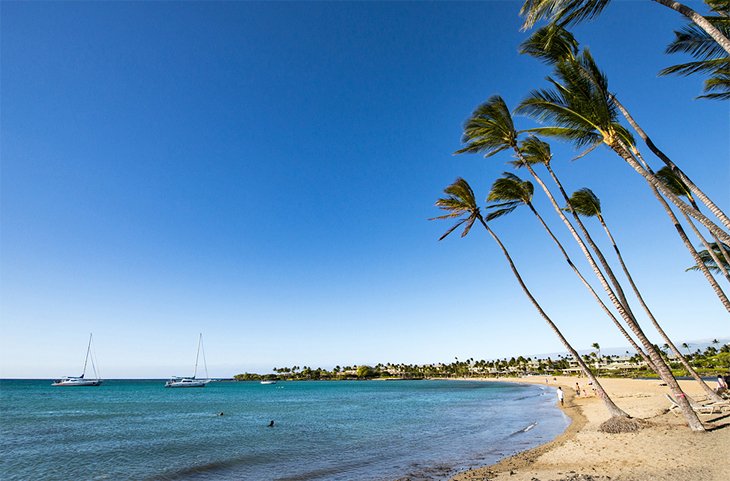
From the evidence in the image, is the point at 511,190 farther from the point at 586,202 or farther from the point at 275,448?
the point at 275,448

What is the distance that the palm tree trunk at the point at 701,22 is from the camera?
23.7 feet

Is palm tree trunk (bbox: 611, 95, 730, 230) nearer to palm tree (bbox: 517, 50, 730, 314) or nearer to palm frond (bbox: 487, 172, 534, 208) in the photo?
palm tree (bbox: 517, 50, 730, 314)

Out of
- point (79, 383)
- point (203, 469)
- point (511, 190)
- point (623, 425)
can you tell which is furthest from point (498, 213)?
point (79, 383)

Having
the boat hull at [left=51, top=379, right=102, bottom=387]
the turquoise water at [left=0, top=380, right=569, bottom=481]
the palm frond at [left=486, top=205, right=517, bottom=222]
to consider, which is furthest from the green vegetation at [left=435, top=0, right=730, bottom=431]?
the boat hull at [left=51, top=379, right=102, bottom=387]

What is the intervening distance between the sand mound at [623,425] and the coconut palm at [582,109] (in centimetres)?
973

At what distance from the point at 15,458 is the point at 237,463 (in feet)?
43.1

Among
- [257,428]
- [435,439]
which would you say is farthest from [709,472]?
[257,428]

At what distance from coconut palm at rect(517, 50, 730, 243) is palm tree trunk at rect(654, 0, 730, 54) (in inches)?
127

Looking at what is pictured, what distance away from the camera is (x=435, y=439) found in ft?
68.2

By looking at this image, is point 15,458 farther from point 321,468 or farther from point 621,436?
point 621,436

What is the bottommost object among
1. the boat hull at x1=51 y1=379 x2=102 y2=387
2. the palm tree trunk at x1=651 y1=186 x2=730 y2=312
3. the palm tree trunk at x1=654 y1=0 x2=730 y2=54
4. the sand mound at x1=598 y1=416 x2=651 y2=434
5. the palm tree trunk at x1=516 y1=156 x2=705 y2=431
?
the boat hull at x1=51 y1=379 x2=102 y2=387

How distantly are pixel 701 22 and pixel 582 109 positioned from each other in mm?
3718

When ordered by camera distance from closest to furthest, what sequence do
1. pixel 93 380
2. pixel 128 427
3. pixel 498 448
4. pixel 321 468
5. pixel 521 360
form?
pixel 321 468, pixel 498 448, pixel 128 427, pixel 93 380, pixel 521 360

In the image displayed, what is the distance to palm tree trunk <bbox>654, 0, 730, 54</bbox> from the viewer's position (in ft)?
23.7
